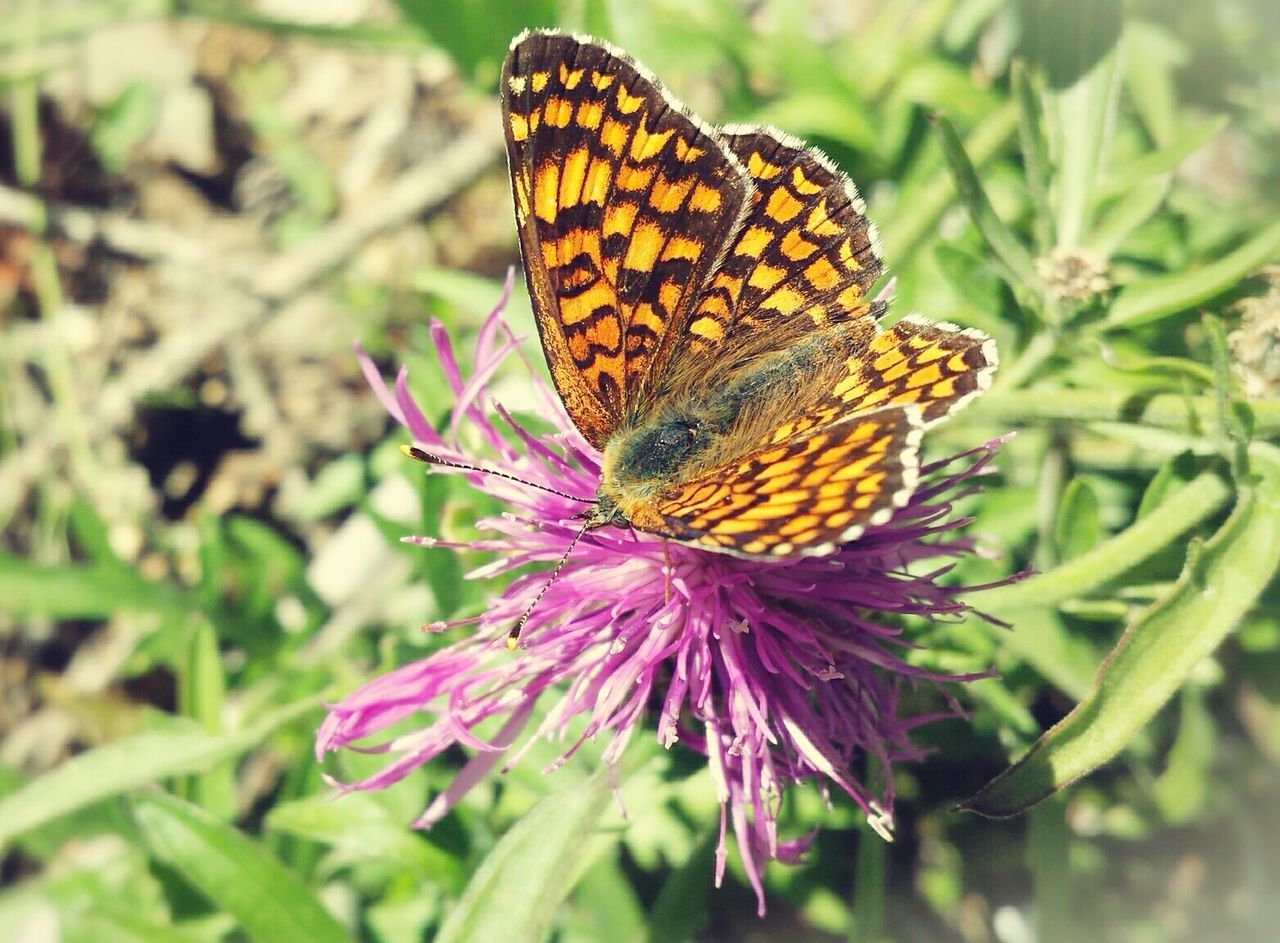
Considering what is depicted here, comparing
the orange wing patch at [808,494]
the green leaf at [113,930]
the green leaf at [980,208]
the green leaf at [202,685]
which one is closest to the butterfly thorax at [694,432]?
the orange wing patch at [808,494]

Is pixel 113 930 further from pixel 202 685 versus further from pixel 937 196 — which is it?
pixel 937 196

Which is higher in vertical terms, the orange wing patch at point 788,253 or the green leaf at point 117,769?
the orange wing patch at point 788,253

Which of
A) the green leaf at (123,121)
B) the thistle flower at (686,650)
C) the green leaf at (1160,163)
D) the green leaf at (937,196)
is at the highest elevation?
the green leaf at (123,121)

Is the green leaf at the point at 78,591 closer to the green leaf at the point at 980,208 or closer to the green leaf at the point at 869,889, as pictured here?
the green leaf at the point at 869,889

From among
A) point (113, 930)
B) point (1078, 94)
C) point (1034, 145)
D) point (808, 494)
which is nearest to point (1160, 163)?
point (1078, 94)

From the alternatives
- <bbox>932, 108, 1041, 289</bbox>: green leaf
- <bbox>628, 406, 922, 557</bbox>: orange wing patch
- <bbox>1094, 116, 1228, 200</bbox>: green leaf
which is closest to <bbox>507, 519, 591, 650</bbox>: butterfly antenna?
<bbox>628, 406, 922, 557</bbox>: orange wing patch

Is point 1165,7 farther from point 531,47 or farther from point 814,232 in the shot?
point 531,47

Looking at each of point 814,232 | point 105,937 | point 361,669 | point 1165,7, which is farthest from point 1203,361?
point 105,937
